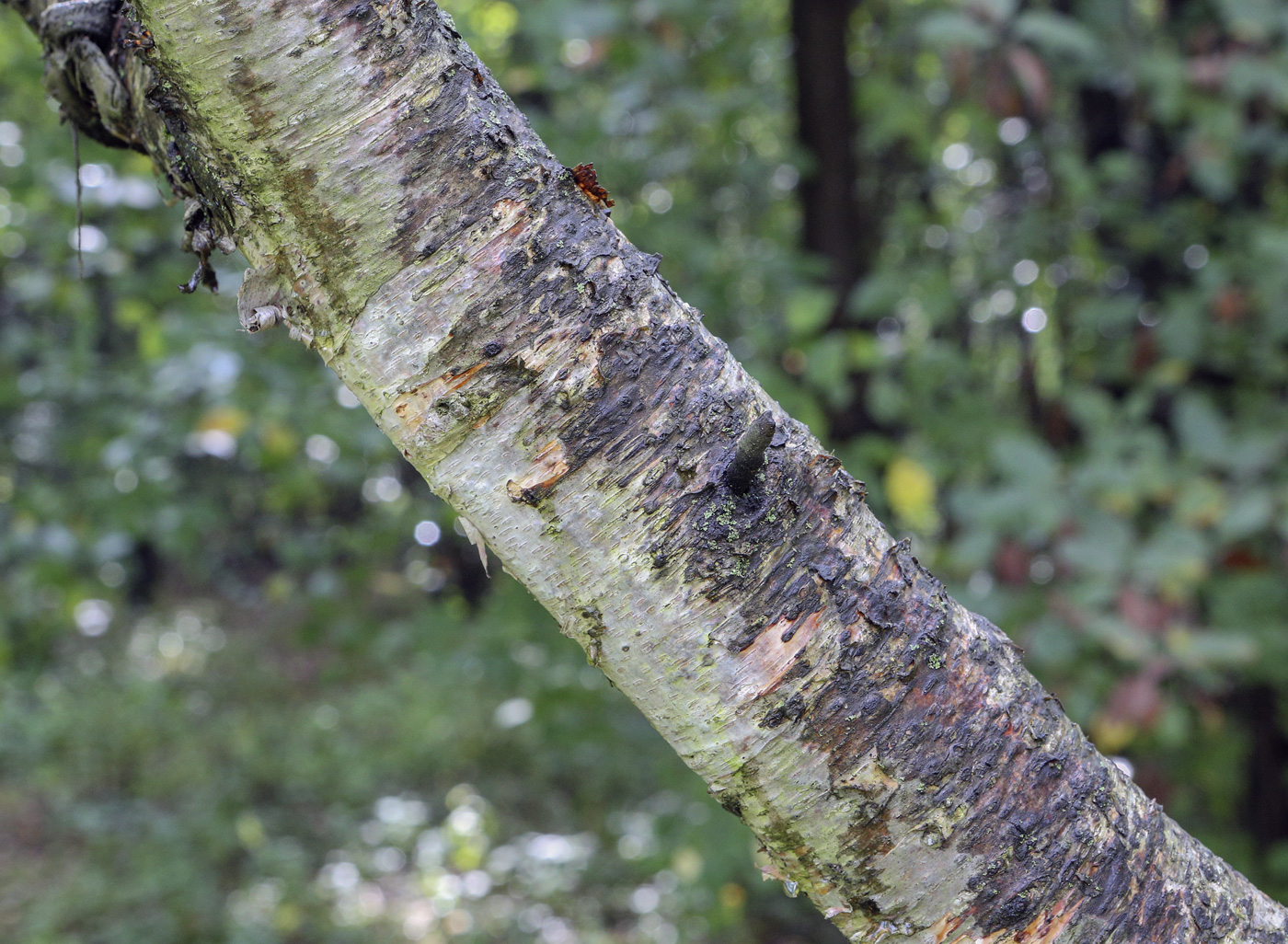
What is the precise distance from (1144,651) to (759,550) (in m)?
1.31

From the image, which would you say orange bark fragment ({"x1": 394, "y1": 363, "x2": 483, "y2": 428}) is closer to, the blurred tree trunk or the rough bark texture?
the rough bark texture

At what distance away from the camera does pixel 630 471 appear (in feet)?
2.02

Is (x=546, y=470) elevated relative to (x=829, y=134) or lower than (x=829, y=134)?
elevated

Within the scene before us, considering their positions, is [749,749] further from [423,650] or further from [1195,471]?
[423,650]

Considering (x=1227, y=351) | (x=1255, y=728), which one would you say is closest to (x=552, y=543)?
(x=1227, y=351)

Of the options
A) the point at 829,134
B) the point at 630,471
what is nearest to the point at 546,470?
the point at 630,471

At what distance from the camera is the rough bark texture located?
0.59 m

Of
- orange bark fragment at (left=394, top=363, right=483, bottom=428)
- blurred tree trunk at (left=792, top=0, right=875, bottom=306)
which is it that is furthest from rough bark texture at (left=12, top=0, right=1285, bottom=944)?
blurred tree trunk at (left=792, top=0, right=875, bottom=306)

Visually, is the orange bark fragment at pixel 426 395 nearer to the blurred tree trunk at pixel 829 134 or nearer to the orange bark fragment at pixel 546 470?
the orange bark fragment at pixel 546 470

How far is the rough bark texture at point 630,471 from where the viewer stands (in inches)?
23.4

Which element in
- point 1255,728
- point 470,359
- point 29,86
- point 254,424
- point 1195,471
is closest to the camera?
point 470,359

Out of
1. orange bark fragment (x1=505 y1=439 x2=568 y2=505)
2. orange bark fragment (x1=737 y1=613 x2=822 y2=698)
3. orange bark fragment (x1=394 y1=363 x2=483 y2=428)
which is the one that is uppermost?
orange bark fragment (x1=394 y1=363 x2=483 y2=428)

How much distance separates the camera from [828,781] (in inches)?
24.9

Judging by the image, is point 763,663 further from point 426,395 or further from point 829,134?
point 829,134
